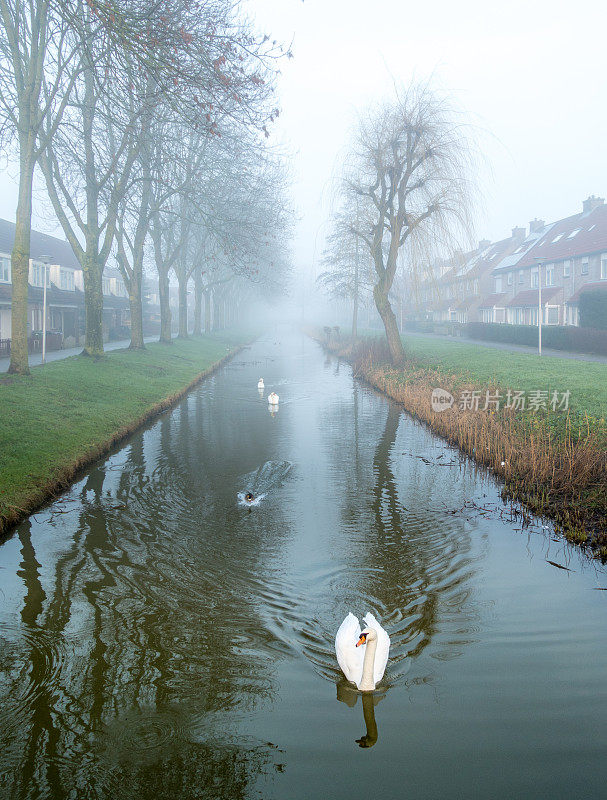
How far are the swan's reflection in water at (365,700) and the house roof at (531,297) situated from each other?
47567 mm

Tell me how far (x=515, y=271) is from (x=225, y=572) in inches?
2245

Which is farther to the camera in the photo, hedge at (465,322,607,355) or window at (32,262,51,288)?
window at (32,262,51,288)

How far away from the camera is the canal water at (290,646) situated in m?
4.45

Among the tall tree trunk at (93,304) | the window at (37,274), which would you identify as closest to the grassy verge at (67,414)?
the tall tree trunk at (93,304)

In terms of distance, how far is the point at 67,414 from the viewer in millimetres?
15258

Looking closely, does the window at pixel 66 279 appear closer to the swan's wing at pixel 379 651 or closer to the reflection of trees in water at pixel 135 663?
the reflection of trees in water at pixel 135 663

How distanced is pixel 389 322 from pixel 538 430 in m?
17.0

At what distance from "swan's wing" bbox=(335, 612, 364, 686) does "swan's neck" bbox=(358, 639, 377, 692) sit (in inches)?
1.9

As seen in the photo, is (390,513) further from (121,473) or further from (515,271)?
(515,271)

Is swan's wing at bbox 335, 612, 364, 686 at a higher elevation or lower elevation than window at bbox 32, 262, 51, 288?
lower

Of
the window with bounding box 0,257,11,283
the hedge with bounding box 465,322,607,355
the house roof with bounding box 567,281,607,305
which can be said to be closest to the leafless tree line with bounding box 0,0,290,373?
the window with bounding box 0,257,11,283

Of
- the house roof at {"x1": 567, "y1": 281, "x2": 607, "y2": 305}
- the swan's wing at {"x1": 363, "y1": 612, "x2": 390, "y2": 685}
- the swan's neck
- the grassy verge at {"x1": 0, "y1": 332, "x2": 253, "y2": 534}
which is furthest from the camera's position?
the house roof at {"x1": 567, "y1": 281, "x2": 607, "y2": 305}

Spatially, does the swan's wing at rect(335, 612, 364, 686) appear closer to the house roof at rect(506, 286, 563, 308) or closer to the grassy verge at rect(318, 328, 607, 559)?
the grassy verge at rect(318, 328, 607, 559)

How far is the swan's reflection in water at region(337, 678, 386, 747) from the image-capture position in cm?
483
